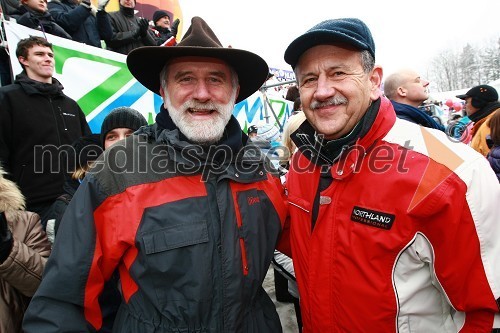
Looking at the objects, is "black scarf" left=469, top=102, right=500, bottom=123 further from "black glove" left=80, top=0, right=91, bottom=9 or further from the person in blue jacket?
"black glove" left=80, top=0, right=91, bottom=9

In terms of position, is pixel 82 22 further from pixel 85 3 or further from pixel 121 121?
pixel 121 121

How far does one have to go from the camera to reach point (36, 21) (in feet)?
12.7

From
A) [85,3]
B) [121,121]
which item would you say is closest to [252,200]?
[121,121]

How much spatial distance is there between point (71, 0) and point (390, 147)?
591cm

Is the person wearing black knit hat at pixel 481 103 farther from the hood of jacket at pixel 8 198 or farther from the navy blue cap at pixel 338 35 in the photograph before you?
the hood of jacket at pixel 8 198

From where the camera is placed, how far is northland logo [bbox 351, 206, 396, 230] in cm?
134

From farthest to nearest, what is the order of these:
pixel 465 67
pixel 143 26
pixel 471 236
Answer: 1. pixel 465 67
2. pixel 143 26
3. pixel 471 236

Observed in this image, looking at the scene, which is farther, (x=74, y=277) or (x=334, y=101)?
(x=334, y=101)

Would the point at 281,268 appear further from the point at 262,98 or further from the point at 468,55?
the point at 468,55

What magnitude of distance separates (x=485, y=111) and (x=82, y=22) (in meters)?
6.32

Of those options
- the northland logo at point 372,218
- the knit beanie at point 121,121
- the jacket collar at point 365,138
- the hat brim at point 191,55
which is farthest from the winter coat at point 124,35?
the northland logo at point 372,218

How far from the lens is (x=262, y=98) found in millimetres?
7898

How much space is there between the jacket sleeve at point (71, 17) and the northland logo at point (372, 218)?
4896 millimetres

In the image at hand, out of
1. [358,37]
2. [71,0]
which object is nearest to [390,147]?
[358,37]
